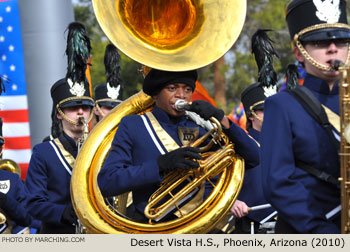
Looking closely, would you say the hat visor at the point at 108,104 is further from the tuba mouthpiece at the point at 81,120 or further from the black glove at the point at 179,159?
the black glove at the point at 179,159

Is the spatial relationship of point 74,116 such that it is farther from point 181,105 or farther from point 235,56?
point 235,56

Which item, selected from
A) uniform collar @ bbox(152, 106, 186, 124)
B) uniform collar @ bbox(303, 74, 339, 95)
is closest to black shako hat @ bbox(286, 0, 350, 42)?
uniform collar @ bbox(303, 74, 339, 95)

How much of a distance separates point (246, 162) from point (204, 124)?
36 cm

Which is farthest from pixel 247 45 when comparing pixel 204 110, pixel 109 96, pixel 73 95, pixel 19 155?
pixel 204 110

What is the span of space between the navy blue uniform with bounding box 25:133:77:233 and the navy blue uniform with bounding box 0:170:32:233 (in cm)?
52

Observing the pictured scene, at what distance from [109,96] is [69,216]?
8.33 ft

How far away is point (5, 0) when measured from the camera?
34.0ft

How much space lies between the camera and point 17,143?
10.4 m

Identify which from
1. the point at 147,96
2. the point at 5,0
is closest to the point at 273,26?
the point at 5,0

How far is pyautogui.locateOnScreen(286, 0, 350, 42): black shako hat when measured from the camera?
3.80m

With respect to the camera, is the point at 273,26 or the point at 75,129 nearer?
the point at 75,129

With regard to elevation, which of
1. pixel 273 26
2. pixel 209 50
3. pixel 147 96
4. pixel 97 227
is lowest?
pixel 273 26
